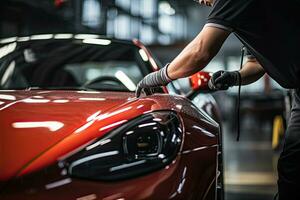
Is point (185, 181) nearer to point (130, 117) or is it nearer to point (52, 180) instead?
point (130, 117)

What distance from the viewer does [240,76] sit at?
Answer: 2.13 metres

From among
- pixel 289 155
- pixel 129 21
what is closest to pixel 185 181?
pixel 289 155

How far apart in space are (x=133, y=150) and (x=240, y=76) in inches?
34.7

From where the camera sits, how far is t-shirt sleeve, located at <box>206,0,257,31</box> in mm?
1621

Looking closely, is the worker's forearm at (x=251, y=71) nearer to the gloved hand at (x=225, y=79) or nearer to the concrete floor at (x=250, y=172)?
the gloved hand at (x=225, y=79)

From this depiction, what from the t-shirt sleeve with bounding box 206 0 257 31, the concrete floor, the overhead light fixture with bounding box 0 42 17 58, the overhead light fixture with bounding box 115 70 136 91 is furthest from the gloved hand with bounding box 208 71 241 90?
the concrete floor

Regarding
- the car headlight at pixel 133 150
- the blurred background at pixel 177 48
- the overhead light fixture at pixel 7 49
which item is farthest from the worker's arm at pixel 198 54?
the overhead light fixture at pixel 7 49

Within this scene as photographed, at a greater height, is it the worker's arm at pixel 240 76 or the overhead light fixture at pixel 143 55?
the overhead light fixture at pixel 143 55

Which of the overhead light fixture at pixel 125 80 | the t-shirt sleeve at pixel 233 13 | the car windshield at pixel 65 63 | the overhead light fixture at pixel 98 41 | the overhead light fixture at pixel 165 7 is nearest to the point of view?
the t-shirt sleeve at pixel 233 13

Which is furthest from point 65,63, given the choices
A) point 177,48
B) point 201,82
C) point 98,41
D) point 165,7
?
point 165,7

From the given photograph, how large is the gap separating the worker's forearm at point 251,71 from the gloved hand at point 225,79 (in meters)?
0.04

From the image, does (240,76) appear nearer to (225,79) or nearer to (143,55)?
(225,79)

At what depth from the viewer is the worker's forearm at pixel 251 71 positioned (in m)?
2.15

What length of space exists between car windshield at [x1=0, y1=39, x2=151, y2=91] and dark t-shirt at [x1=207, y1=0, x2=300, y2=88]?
103 centimetres
